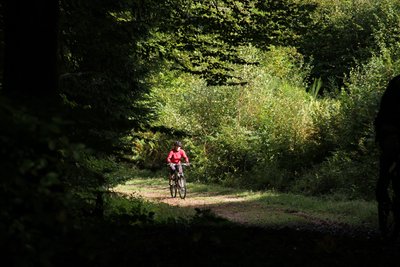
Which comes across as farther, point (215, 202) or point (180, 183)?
point (180, 183)

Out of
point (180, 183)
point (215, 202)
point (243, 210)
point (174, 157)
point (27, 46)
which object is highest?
point (27, 46)

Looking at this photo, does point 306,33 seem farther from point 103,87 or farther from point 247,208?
point 247,208

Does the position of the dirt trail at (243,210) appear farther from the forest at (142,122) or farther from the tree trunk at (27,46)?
the tree trunk at (27,46)

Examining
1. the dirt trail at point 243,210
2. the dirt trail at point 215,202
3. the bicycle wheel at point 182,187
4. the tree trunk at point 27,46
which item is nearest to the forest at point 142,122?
the tree trunk at point 27,46

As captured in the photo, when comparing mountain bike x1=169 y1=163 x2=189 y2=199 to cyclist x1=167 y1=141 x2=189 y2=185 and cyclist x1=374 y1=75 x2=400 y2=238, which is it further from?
cyclist x1=374 y1=75 x2=400 y2=238

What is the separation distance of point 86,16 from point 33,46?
10.8ft

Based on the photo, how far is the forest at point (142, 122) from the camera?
270 cm

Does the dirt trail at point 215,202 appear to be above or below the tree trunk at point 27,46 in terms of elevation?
below

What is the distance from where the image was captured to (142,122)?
6715 mm

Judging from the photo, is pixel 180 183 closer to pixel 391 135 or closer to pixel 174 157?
pixel 174 157

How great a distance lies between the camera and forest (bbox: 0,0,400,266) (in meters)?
2.70

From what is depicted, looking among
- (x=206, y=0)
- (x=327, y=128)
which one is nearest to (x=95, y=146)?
(x=206, y=0)

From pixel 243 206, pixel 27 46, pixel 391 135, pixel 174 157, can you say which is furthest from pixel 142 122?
pixel 174 157

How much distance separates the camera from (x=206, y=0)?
902 centimetres
